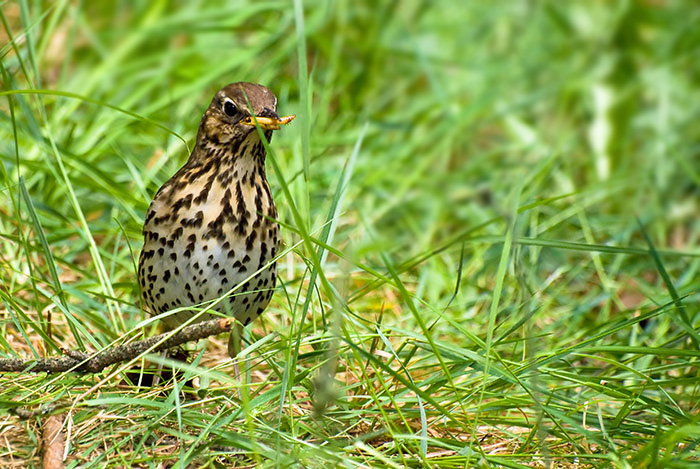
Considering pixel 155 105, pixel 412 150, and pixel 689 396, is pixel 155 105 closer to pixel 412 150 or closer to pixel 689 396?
A: pixel 412 150

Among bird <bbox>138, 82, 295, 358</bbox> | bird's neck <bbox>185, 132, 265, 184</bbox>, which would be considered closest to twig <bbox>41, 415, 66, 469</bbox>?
bird <bbox>138, 82, 295, 358</bbox>

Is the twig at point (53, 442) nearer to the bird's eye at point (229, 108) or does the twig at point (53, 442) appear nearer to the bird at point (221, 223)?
the bird at point (221, 223)

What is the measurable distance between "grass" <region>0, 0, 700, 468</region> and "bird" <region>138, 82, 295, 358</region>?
0.14m

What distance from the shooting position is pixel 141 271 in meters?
3.26

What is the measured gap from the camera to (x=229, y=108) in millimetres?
3119

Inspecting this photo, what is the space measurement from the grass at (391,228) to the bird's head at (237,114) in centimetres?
17

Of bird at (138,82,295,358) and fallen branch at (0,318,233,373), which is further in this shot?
bird at (138,82,295,358)

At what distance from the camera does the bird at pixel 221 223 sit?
306 centimetres

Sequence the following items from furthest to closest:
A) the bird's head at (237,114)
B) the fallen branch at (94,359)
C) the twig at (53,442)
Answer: the bird's head at (237,114), the fallen branch at (94,359), the twig at (53,442)

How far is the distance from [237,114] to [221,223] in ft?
1.15

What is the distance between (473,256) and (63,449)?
8.58 ft

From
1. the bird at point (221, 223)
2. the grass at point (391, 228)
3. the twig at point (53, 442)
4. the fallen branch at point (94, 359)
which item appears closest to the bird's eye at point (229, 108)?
the bird at point (221, 223)

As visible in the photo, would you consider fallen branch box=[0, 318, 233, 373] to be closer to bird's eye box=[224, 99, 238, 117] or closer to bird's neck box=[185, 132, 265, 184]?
bird's neck box=[185, 132, 265, 184]

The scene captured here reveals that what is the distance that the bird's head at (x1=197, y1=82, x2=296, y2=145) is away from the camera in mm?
3014
